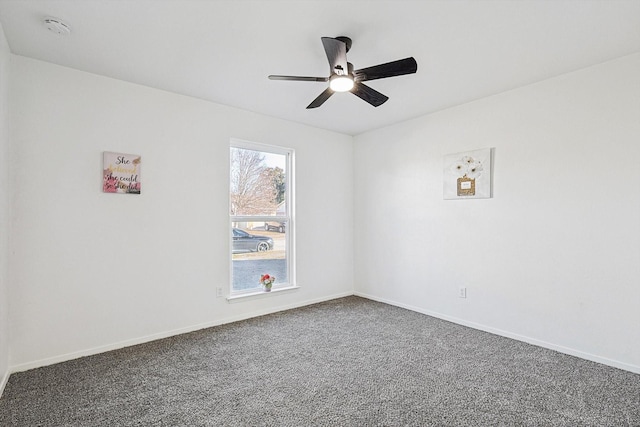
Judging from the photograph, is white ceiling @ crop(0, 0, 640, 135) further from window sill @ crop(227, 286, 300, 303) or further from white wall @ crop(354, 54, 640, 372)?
window sill @ crop(227, 286, 300, 303)

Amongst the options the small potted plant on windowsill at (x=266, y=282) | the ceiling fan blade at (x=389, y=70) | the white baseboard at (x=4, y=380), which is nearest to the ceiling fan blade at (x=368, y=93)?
the ceiling fan blade at (x=389, y=70)

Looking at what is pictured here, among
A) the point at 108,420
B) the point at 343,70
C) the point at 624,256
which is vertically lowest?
the point at 108,420

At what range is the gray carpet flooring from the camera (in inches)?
77.0

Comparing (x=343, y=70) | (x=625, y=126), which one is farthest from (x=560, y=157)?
(x=343, y=70)

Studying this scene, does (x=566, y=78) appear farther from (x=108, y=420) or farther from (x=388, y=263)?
(x=108, y=420)

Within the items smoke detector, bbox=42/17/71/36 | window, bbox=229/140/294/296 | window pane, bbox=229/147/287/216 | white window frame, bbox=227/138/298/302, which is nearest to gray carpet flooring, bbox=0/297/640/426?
window, bbox=229/140/294/296

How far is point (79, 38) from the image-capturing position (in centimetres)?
233

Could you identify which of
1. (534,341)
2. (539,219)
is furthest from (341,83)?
(534,341)

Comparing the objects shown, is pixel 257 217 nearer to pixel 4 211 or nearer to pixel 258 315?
pixel 258 315

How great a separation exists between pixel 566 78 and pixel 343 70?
206cm

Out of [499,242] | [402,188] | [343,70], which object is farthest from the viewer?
[402,188]

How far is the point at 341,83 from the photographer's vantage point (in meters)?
2.42

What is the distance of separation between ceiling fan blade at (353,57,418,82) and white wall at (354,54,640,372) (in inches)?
63.2

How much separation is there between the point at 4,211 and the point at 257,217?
2.25 m
